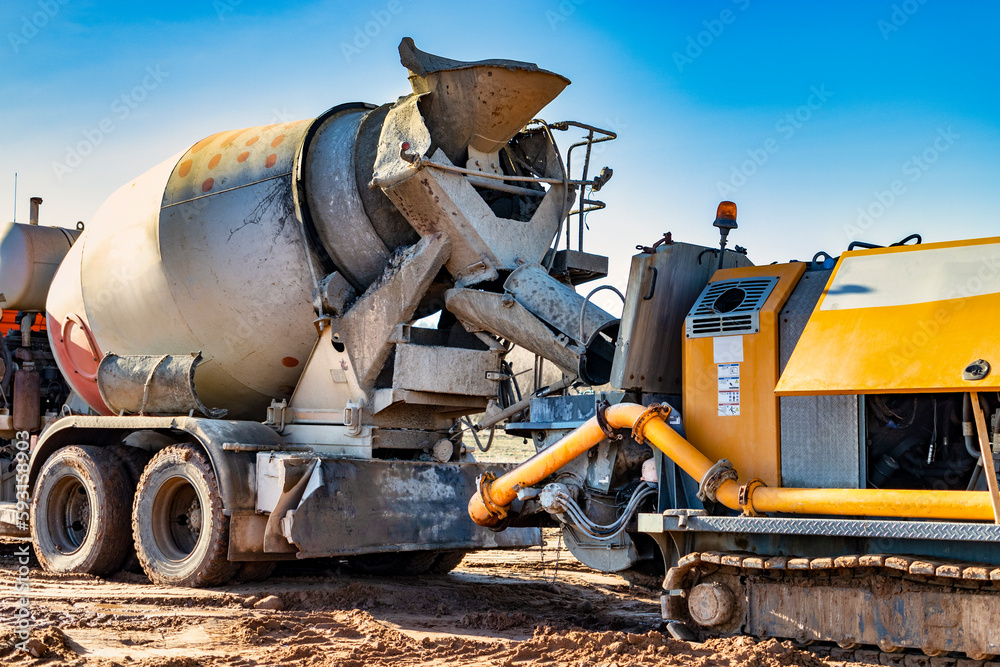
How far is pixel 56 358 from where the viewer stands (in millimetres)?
10719

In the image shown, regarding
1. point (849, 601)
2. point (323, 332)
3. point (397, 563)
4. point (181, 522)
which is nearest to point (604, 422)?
point (849, 601)

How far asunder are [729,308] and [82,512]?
6304 millimetres

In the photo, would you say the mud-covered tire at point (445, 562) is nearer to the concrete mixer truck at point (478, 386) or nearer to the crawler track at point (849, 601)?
the concrete mixer truck at point (478, 386)

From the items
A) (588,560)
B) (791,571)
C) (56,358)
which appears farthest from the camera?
(56,358)

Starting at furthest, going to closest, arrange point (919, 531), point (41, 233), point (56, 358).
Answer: point (41, 233)
point (56, 358)
point (919, 531)

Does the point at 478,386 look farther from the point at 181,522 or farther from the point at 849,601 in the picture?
the point at 849,601

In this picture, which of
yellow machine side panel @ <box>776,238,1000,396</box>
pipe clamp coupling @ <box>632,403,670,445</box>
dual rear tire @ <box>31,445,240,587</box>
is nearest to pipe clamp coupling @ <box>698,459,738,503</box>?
pipe clamp coupling @ <box>632,403,670,445</box>

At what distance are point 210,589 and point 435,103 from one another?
3947 mm

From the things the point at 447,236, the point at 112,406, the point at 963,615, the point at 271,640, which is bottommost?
the point at 271,640

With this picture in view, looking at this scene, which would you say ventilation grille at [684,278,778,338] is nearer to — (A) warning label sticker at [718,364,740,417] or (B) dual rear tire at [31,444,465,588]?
(A) warning label sticker at [718,364,740,417]

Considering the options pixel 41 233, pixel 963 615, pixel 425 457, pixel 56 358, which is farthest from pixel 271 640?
pixel 41 233

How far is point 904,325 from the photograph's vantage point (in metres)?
5.09

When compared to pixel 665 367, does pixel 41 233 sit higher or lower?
higher

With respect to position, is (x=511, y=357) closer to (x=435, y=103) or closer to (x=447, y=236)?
(x=447, y=236)
